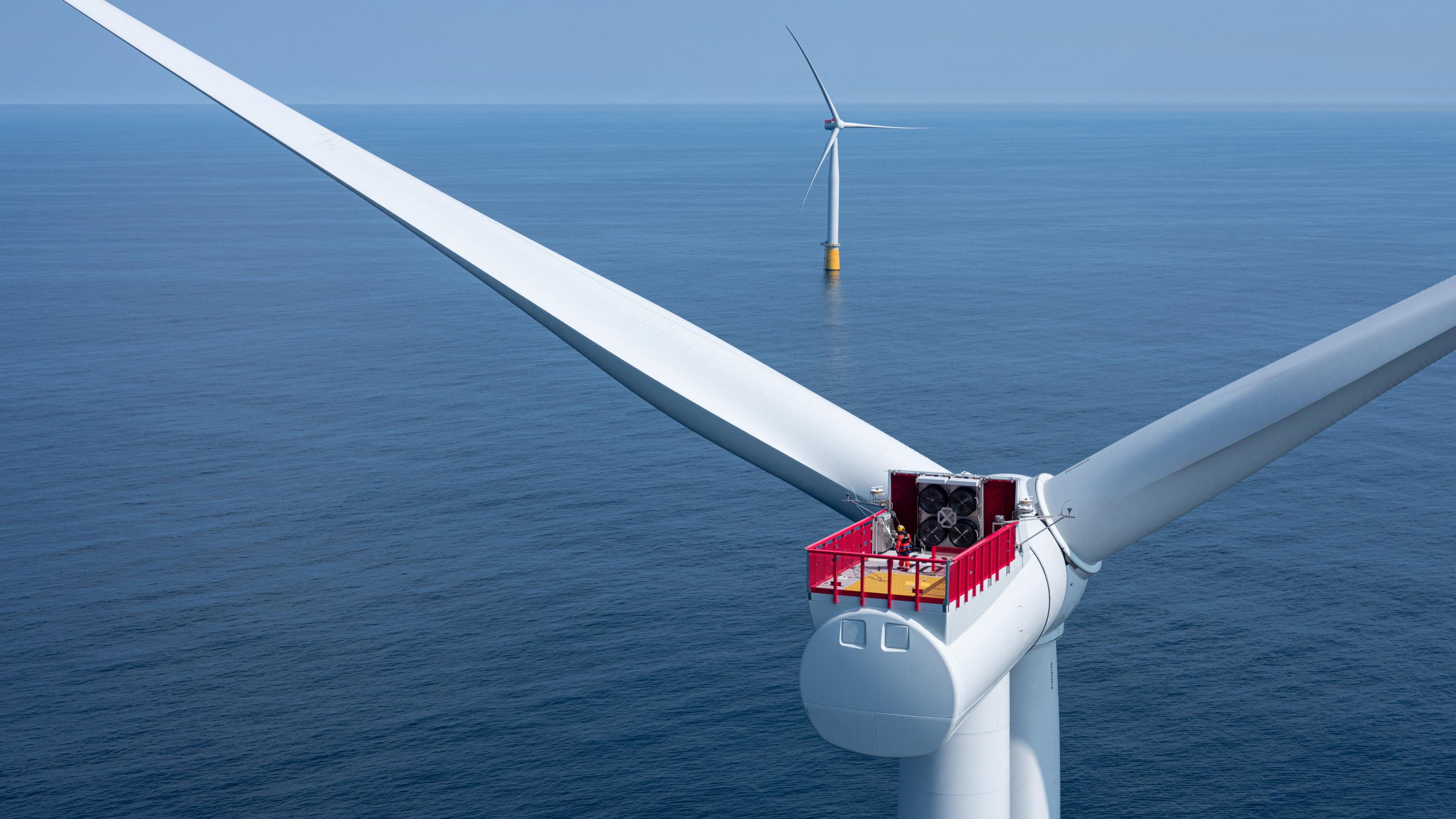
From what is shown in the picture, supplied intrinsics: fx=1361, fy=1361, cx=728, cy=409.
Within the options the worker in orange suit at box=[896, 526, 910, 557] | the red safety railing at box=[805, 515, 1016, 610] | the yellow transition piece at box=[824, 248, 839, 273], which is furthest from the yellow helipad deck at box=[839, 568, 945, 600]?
the yellow transition piece at box=[824, 248, 839, 273]

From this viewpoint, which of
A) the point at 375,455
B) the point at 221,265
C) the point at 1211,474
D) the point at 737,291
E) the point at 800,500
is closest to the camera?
the point at 1211,474

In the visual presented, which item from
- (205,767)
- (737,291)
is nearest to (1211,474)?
(205,767)

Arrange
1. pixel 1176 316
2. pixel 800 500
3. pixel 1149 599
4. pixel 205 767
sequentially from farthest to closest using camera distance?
pixel 1176 316, pixel 800 500, pixel 1149 599, pixel 205 767

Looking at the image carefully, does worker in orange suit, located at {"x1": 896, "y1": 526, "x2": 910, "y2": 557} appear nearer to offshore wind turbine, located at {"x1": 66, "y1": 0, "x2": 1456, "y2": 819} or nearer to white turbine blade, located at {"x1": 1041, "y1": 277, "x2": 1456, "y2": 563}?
offshore wind turbine, located at {"x1": 66, "y1": 0, "x2": 1456, "y2": 819}

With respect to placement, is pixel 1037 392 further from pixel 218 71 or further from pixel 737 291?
pixel 218 71

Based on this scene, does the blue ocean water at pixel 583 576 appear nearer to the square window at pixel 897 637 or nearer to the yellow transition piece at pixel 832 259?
the yellow transition piece at pixel 832 259

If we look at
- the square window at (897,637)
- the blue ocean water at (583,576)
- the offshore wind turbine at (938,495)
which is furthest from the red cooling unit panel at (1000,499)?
the blue ocean water at (583,576)
